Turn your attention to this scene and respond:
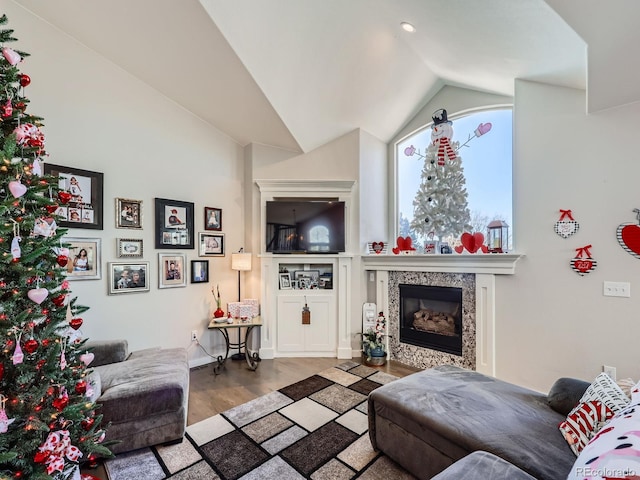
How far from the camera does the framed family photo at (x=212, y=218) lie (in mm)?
3695

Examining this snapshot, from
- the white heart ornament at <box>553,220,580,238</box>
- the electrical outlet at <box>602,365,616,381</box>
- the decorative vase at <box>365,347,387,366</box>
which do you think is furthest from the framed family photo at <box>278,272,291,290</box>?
the electrical outlet at <box>602,365,616,381</box>

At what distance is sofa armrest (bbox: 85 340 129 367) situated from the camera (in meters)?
2.52

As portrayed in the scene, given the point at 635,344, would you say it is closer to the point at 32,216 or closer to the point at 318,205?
the point at 318,205

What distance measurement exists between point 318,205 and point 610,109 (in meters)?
2.85

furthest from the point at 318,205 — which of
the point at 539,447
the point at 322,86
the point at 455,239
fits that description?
the point at 539,447

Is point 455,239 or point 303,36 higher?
point 303,36

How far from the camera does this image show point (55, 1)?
93.1 inches

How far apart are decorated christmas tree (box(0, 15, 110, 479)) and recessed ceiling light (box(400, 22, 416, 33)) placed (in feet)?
8.49

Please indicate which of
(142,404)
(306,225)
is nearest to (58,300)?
(142,404)

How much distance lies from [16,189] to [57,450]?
3.83 ft

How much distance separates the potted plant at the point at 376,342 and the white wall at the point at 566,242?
1259 mm

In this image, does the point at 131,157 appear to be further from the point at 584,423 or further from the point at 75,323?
the point at 584,423

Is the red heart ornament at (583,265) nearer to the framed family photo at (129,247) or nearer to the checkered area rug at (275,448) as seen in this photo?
the checkered area rug at (275,448)

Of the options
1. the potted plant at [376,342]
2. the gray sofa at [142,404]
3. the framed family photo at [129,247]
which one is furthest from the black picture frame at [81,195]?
the potted plant at [376,342]
